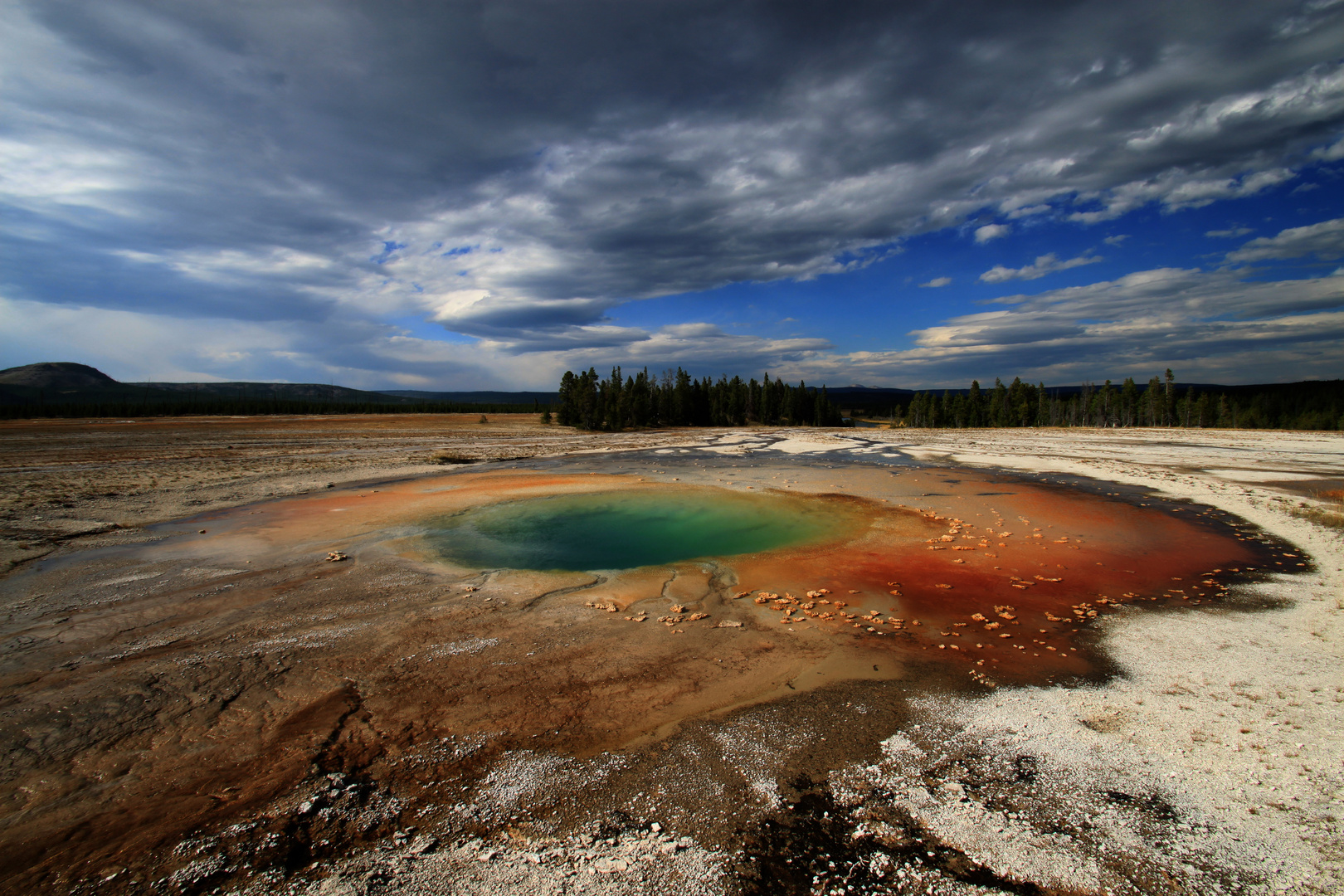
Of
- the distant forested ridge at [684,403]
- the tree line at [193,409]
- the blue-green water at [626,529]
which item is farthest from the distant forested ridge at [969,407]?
the tree line at [193,409]

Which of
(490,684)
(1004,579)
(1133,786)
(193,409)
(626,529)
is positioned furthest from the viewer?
(193,409)

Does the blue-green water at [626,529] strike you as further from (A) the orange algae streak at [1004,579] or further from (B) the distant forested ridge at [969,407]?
(B) the distant forested ridge at [969,407]

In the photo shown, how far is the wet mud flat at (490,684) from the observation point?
3516 mm

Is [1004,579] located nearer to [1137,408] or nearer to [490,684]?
[490,684]

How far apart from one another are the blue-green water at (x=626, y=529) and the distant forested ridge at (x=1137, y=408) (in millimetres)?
80448

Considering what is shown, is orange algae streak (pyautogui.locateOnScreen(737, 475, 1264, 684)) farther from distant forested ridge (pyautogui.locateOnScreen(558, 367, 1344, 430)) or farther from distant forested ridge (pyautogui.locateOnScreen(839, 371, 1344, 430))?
distant forested ridge (pyautogui.locateOnScreen(839, 371, 1344, 430))

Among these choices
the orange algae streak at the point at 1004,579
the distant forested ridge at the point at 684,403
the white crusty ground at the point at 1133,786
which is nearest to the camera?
the white crusty ground at the point at 1133,786

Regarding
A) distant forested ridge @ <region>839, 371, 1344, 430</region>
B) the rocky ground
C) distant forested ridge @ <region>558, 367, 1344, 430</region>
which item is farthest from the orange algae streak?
distant forested ridge @ <region>839, 371, 1344, 430</region>

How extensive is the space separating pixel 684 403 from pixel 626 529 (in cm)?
7131

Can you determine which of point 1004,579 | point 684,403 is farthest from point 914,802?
point 684,403

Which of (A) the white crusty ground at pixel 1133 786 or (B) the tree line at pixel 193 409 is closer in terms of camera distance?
(A) the white crusty ground at pixel 1133 786

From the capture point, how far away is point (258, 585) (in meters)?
8.31

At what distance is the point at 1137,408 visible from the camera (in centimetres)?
8406

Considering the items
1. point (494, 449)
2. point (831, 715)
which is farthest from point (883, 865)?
point (494, 449)
